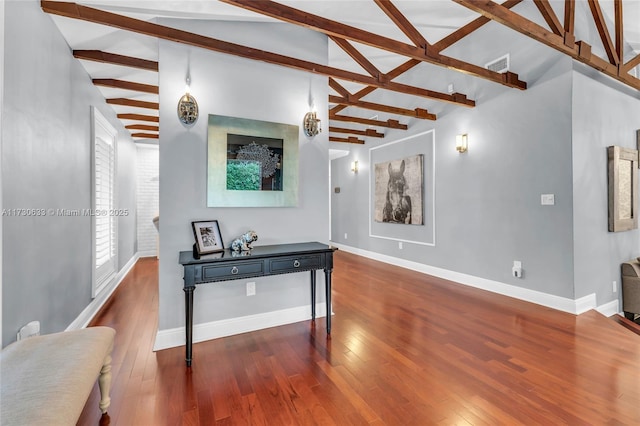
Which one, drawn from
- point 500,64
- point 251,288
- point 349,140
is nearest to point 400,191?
point 349,140

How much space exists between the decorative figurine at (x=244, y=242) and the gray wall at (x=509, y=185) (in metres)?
3.32

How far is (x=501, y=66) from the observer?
3.96m

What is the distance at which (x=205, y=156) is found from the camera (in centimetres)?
277

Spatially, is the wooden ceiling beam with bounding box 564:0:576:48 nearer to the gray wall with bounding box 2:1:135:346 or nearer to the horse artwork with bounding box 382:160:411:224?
the horse artwork with bounding box 382:160:411:224

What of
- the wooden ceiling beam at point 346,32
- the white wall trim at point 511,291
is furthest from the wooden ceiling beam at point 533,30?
the white wall trim at point 511,291

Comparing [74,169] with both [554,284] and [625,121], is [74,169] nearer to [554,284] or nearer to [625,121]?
[554,284]

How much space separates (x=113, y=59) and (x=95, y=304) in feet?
8.98

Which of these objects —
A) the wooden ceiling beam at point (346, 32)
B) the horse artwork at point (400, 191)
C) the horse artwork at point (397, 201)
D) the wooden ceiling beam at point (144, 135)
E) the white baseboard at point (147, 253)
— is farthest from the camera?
the white baseboard at point (147, 253)

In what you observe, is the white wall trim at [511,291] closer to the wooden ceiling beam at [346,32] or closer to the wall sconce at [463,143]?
the wall sconce at [463,143]

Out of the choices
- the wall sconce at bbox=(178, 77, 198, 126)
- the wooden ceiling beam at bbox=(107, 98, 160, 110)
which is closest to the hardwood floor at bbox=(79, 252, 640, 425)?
the wall sconce at bbox=(178, 77, 198, 126)

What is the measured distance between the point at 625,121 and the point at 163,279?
5897 millimetres

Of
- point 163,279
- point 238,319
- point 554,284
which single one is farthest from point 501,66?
point 163,279

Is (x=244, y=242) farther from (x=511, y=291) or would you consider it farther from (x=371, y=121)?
(x=511, y=291)

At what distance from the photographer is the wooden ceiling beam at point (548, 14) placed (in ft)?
7.99
